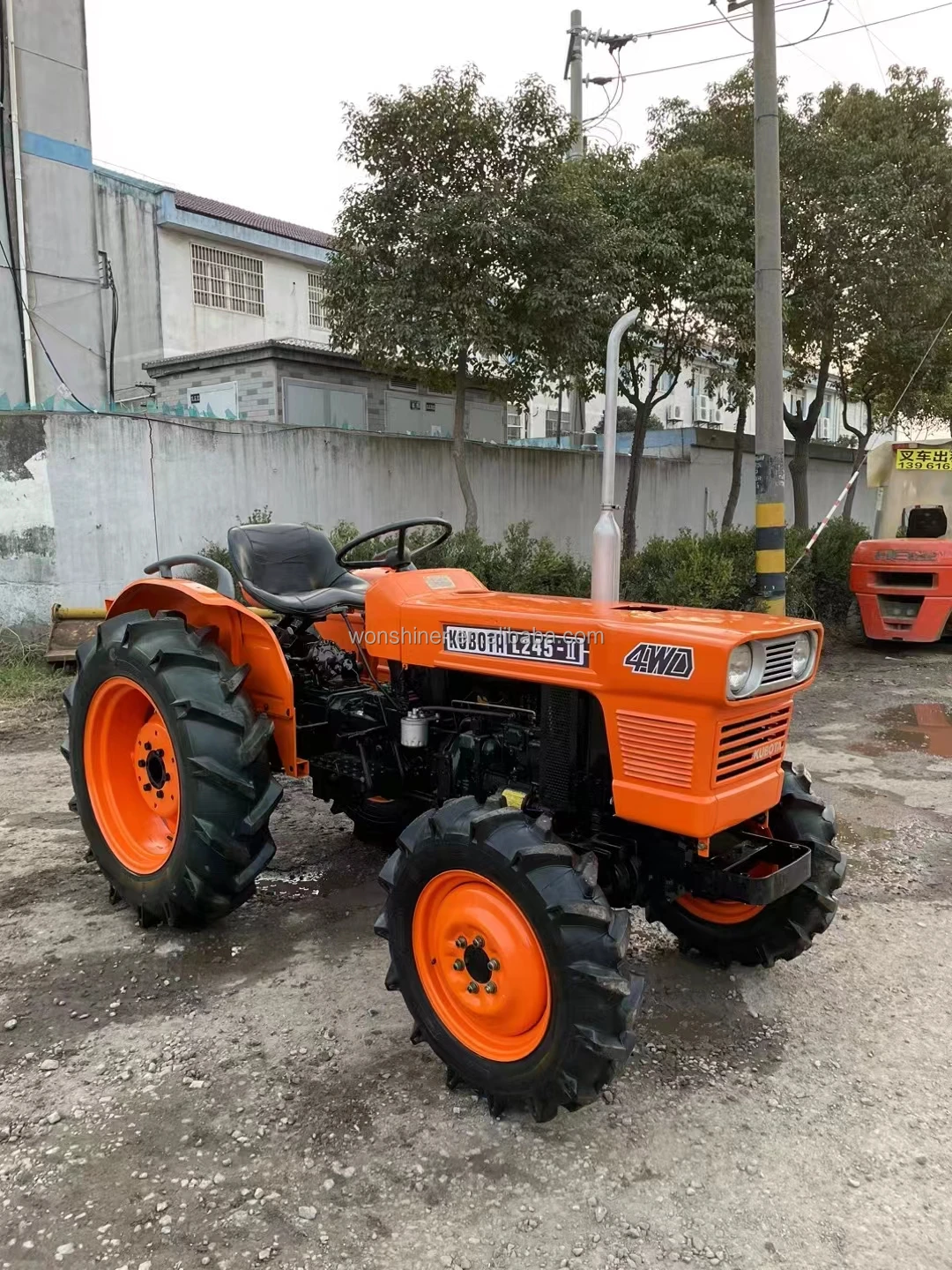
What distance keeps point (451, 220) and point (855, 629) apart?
645 centimetres

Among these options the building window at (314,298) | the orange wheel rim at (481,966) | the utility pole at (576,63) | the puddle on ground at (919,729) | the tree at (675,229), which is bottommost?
the puddle on ground at (919,729)

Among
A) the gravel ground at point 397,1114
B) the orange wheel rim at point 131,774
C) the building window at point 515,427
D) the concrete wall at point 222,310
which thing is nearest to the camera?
the gravel ground at point 397,1114

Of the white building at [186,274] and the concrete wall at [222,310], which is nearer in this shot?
the white building at [186,274]

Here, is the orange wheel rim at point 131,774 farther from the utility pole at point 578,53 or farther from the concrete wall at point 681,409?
the concrete wall at point 681,409

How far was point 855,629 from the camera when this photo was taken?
10.8 m

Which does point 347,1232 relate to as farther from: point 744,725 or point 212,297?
point 212,297

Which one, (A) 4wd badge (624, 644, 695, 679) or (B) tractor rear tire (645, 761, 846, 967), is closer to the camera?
(A) 4wd badge (624, 644, 695, 679)

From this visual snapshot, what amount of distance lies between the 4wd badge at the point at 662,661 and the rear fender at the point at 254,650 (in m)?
1.36

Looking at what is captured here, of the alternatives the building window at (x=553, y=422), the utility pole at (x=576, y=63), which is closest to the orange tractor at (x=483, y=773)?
the utility pole at (x=576, y=63)

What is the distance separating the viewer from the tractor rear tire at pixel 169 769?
114 inches

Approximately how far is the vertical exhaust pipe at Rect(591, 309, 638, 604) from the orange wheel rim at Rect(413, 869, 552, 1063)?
0.93 meters

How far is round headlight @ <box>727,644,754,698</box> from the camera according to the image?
2150mm

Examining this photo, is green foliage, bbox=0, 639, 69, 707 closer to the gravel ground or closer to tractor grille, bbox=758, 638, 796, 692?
the gravel ground

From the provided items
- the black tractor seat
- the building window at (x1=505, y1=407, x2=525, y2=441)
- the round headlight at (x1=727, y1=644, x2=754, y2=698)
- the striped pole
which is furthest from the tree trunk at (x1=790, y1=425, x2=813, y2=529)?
the round headlight at (x1=727, y1=644, x2=754, y2=698)
